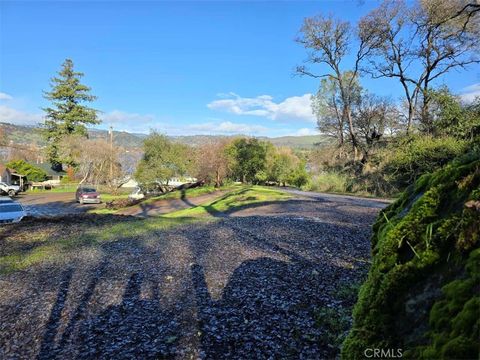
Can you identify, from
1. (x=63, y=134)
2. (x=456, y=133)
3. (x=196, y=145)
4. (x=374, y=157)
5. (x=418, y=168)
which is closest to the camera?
(x=456, y=133)

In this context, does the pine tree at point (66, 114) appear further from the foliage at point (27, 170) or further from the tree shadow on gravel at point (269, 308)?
the tree shadow on gravel at point (269, 308)

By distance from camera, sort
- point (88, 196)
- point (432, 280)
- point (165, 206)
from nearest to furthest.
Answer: point (432, 280), point (165, 206), point (88, 196)

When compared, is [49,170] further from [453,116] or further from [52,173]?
[453,116]

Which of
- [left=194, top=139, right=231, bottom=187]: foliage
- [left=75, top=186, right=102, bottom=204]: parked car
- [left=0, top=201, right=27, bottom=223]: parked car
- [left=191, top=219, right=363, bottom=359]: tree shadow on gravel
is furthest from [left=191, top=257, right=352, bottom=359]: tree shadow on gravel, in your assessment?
[left=194, top=139, right=231, bottom=187]: foliage

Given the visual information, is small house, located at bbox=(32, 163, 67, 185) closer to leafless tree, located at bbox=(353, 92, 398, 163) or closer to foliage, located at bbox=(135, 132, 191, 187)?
foliage, located at bbox=(135, 132, 191, 187)

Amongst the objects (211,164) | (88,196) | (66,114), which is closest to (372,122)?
(211,164)

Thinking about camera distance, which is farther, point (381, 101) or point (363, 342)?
point (381, 101)

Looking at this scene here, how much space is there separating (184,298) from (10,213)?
1383 cm

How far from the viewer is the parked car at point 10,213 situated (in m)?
14.9

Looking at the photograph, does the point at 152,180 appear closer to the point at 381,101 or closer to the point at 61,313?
the point at 381,101

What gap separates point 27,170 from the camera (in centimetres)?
5625

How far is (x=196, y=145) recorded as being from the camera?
40969 mm

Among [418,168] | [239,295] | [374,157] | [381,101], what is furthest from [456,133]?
[239,295]

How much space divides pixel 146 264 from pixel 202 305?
277cm
